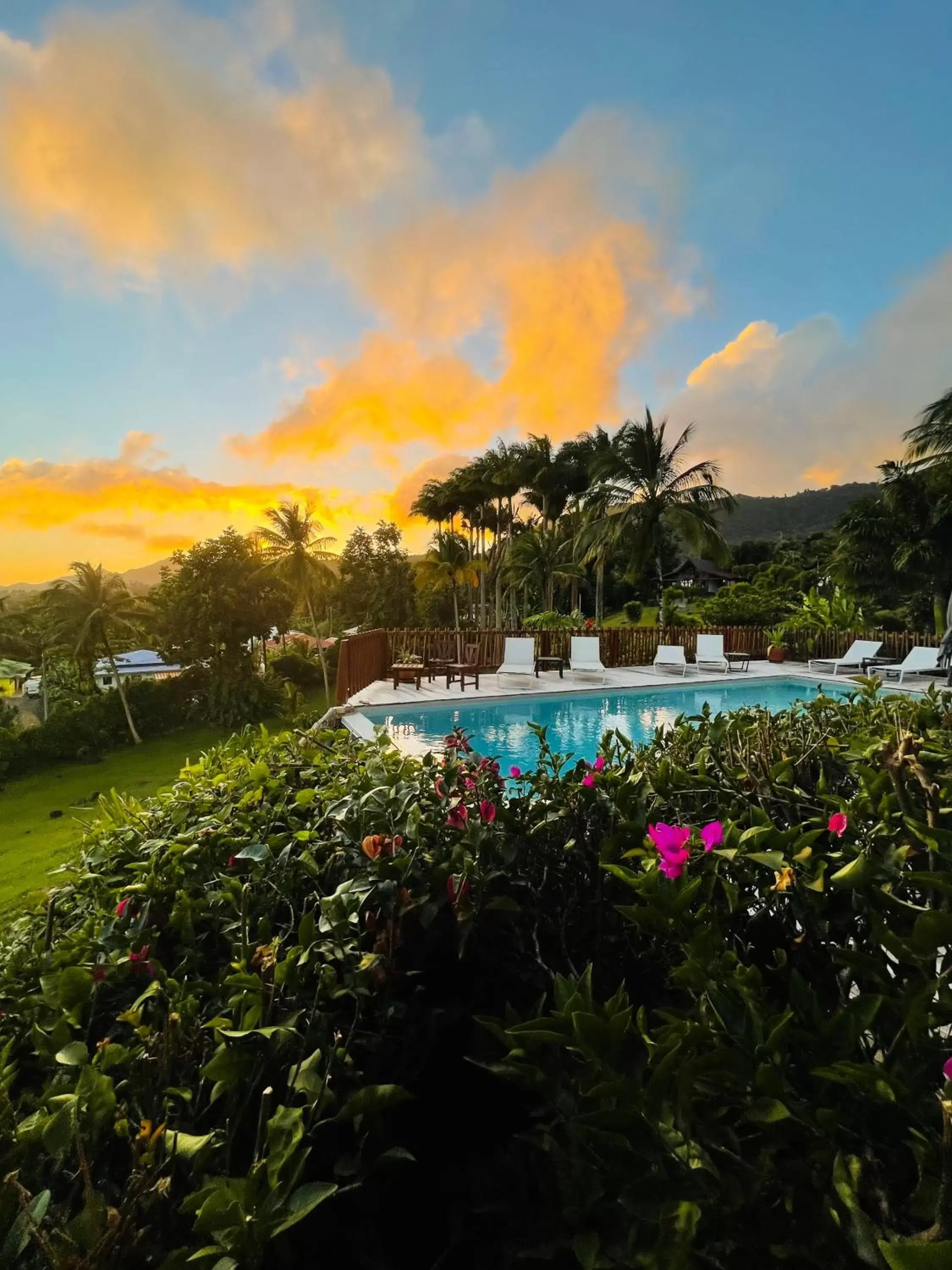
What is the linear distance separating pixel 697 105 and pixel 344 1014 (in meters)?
12.8

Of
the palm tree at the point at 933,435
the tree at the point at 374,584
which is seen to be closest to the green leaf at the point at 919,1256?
the palm tree at the point at 933,435

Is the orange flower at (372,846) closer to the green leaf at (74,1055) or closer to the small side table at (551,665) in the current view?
the green leaf at (74,1055)

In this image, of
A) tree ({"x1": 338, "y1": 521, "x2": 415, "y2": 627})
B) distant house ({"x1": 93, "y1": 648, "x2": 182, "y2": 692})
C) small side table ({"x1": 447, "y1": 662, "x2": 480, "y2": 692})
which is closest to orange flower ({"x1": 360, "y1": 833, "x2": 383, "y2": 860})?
small side table ({"x1": 447, "y1": 662, "x2": 480, "y2": 692})

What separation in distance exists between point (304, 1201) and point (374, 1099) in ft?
0.53

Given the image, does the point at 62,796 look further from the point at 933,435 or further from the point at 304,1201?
the point at 933,435

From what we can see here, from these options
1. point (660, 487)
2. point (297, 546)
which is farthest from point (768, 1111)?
point (297, 546)

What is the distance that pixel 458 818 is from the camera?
1438 millimetres

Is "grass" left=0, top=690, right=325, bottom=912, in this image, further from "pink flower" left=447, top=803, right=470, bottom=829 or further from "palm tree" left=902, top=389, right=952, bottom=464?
"palm tree" left=902, top=389, right=952, bottom=464

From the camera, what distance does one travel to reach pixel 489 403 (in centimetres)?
2269

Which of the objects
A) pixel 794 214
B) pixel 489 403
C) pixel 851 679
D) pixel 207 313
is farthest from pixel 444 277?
pixel 851 679

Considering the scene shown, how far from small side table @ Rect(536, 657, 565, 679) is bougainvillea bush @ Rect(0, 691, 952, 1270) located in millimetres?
13793

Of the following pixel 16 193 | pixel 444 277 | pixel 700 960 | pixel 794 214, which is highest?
pixel 794 214

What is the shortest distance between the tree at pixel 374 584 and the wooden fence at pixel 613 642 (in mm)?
27962

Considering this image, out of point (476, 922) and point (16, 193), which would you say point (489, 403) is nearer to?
point (16, 193)
